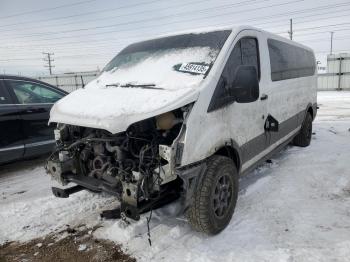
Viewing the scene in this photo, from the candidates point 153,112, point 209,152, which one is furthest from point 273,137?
point 153,112

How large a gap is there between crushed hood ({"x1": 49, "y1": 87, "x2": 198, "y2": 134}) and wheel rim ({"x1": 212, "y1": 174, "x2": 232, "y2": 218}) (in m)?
0.96

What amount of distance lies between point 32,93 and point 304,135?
5423 millimetres

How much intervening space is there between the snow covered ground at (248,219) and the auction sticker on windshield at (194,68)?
64.6 inches

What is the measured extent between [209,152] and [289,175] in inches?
97.9

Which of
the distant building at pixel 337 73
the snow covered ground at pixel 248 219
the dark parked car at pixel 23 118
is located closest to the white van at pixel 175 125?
the snow covered ground at pixel 248 219

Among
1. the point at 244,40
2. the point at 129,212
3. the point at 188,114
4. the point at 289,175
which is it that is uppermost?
the point at 244,40

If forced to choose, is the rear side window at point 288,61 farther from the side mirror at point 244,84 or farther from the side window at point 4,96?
the side window at point 4,96

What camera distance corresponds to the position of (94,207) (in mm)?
4227

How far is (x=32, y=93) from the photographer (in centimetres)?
588

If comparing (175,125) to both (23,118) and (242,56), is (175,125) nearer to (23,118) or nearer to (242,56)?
(242,56)

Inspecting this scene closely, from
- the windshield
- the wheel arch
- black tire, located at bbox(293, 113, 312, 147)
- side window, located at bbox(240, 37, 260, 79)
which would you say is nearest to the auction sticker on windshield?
the windshield

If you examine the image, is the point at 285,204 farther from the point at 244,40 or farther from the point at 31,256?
the point at 31,256

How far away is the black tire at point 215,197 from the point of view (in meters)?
3.13

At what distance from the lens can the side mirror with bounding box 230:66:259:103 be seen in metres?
3.32
